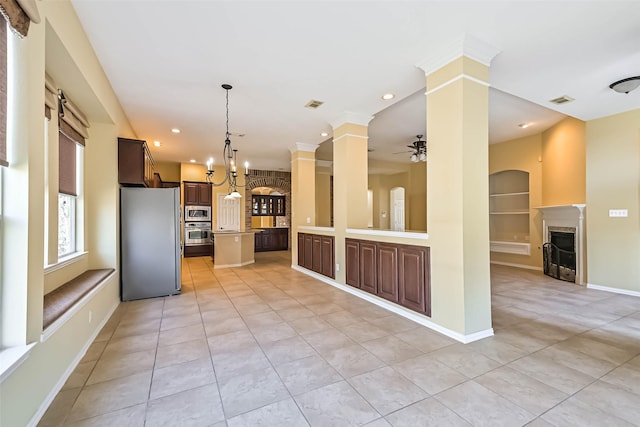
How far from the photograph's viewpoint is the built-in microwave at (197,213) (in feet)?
29.0

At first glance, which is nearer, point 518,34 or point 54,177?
point 518,34

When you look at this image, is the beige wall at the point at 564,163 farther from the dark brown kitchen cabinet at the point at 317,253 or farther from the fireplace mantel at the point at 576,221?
the dark brown kitchen cabinet at the point at 317,253

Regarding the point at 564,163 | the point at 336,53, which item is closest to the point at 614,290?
the point at 564,163

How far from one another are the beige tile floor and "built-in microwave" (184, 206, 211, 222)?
5.32m

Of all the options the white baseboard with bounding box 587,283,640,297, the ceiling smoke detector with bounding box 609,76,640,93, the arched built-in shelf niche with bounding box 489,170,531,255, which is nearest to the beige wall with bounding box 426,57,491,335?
the ceiling smoke detector with bounding box 609,76,640,93

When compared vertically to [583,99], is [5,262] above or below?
below

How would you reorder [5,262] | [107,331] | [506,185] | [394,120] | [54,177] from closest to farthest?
[5,262] → [54,177] → [107,331] → [394,120] → [506,185]

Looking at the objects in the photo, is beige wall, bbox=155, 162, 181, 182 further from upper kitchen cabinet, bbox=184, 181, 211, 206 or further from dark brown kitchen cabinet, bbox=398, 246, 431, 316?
dark brown kitchen cabinet, bbox=398, 246, 431, 316

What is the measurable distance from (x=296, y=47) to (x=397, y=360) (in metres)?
3.07

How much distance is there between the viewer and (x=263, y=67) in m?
3.18

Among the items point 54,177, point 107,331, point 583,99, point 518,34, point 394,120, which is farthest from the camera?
point 394,120

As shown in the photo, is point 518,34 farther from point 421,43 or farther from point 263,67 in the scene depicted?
point 263,67

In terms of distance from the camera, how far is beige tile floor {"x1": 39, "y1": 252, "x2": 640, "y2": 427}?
1.75 m

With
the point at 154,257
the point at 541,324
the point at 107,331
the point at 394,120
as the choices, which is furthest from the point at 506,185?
the point at 107,331
